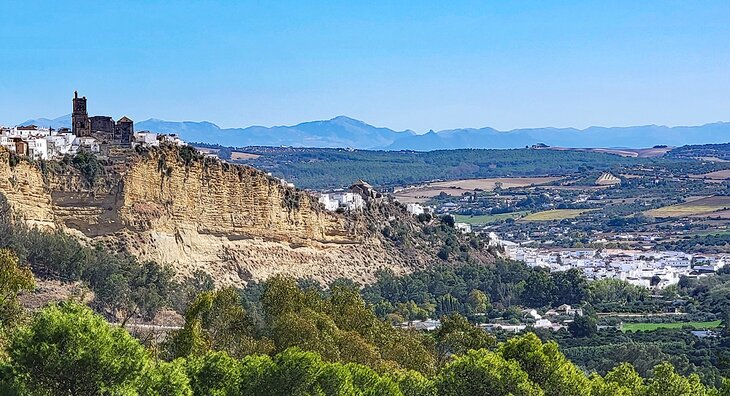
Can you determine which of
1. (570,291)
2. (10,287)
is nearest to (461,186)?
(570,291)

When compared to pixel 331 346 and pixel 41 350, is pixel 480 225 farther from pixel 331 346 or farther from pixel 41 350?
pixel 41 350

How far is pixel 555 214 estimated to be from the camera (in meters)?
140

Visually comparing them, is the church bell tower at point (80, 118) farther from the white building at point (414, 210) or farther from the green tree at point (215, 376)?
the green tree at point (215, 376)

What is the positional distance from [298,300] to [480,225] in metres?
98.1

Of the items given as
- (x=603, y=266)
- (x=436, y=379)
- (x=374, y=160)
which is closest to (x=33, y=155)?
(x=436, y=379)

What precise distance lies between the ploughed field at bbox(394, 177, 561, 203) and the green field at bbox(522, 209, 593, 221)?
14192 millimetres

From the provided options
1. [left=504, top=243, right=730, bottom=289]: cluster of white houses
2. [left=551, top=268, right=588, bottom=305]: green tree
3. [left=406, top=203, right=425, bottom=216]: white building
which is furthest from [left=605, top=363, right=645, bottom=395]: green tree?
[left=504, top=243, right=730, bottom=289]: cluster of white houses

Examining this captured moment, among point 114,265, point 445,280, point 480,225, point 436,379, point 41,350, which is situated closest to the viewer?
point 41,350

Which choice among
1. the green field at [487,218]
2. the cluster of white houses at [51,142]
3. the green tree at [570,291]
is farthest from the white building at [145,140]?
the green field at [487,218]

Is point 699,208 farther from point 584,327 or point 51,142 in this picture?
point 51,142

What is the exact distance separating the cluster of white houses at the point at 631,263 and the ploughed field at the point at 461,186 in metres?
46.3

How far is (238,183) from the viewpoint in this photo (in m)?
54.7

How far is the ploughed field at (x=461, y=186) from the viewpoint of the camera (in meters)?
152

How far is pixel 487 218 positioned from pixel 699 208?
2399cm
